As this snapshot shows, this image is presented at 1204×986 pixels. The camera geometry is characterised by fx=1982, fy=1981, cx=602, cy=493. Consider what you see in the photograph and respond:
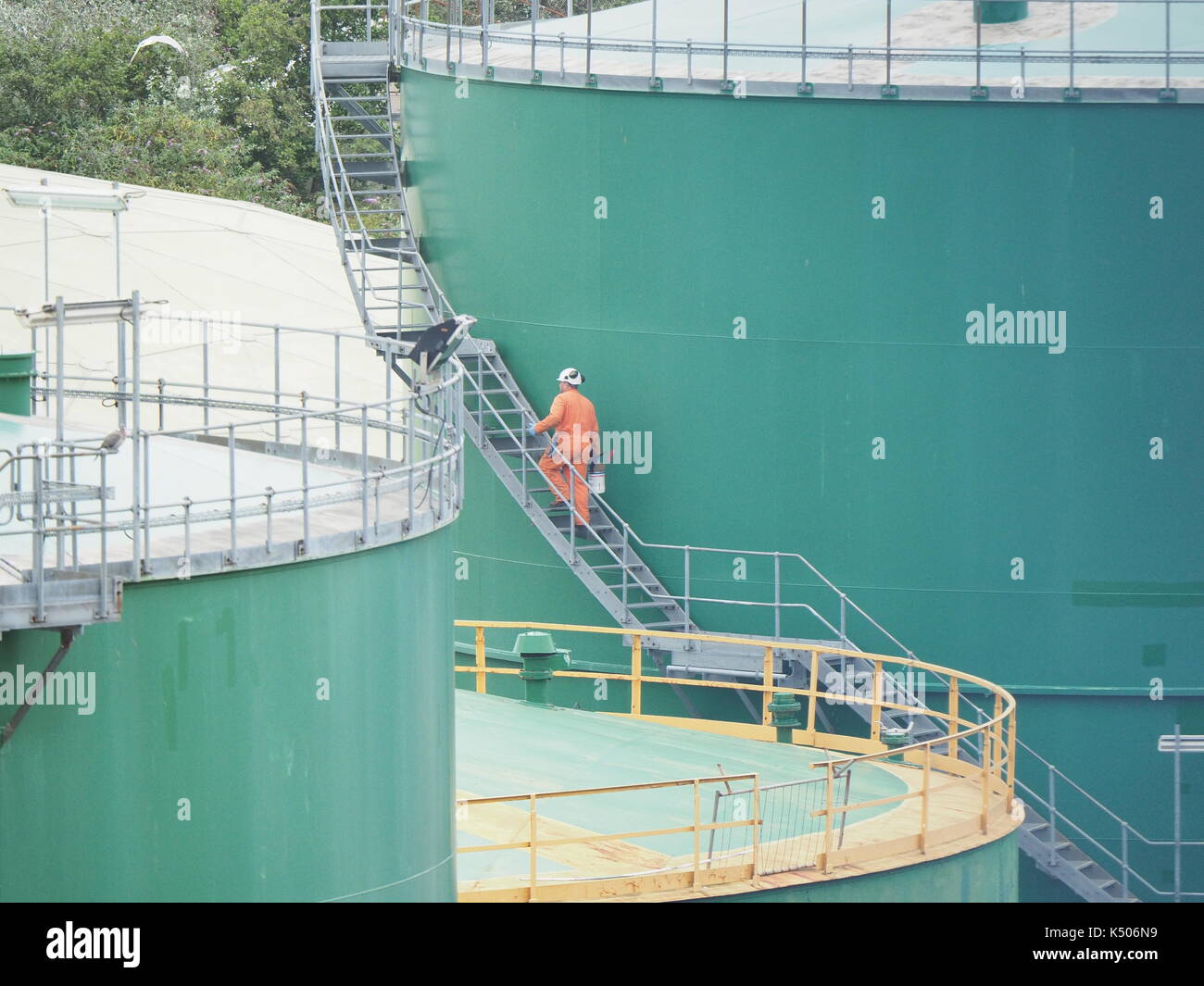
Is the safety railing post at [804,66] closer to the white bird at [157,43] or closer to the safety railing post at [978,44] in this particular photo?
the safety railing post at [978,44]

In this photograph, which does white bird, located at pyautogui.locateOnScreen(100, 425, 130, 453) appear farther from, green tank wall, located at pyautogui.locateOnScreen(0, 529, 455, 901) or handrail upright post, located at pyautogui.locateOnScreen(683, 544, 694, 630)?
handrail upright post, located at pyautogui.locateOnScreen(683, 544, 694, 630)

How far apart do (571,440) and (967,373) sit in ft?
16.2

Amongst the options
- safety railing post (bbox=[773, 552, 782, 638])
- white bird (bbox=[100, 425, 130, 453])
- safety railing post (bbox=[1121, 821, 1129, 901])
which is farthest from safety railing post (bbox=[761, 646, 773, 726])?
white bird (bbox=[100, 425, 130, 453])

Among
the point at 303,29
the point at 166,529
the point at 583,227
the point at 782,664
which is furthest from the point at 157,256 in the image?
the point at 166,529

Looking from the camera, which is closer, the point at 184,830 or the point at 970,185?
the point at 184,830

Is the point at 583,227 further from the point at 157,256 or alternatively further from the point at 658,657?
the point at 157,256

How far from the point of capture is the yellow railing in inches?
714

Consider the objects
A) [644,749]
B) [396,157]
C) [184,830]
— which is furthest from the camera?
[396,157]

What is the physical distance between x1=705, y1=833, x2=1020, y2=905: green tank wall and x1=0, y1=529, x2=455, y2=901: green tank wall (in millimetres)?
4199

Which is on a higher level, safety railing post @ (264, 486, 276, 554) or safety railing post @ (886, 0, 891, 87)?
safety railing post @ (886, 0, 891, 87)

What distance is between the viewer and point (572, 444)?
81.5ft

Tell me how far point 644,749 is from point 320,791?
8.57 meters
